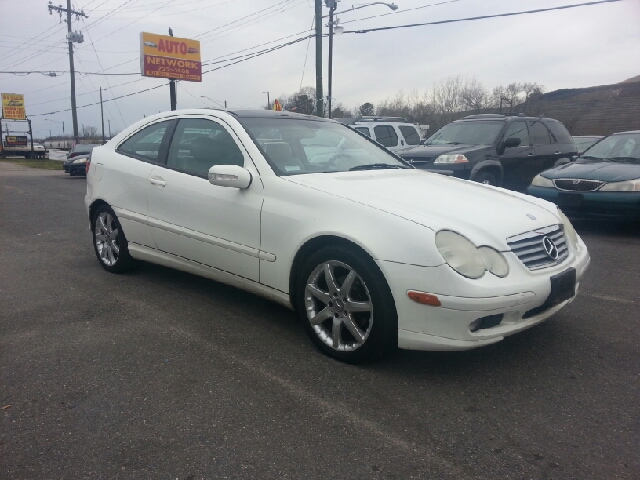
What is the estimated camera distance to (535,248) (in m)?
3.19

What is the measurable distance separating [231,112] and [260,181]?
0.90 meters

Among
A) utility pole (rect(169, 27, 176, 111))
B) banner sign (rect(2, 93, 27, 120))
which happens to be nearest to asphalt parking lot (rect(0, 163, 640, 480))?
utility pole (rect(169, 27, 176, 111))

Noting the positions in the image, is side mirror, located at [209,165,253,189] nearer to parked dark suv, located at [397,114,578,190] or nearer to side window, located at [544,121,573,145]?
parked dark suv, located at [397,114,578,190]

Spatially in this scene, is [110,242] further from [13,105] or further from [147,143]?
[13,105]

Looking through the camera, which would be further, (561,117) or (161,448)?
(561,117)

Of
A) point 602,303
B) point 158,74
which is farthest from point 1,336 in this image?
point 158,74

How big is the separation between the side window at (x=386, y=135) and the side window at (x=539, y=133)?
3.46m

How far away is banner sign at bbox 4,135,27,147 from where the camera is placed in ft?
161

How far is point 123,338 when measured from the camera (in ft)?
12.0

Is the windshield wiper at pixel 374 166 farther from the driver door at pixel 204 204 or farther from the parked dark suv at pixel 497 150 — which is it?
the parked dark suv at pixel 497 150

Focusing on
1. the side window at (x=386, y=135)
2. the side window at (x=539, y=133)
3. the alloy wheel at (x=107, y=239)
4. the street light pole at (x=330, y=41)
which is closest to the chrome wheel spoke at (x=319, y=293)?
the alloy wheel at (x=107, y=239)

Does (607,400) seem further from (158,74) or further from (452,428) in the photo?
(158,74)

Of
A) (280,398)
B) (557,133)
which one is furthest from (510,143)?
(280,398)

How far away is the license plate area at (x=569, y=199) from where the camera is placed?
7.41m
